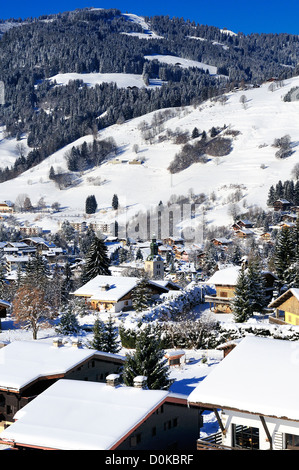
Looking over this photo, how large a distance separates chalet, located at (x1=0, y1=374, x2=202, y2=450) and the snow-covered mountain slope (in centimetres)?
9417

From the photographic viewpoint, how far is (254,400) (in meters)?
12.7

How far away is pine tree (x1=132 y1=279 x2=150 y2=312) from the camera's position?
40312 mm

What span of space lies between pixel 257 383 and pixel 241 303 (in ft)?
74.8

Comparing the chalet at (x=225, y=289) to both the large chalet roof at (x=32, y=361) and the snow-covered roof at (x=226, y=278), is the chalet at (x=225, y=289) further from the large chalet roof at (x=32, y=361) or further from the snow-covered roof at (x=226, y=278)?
the large chalet roof at (x=32, y=361)

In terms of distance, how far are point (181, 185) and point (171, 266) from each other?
211 feet

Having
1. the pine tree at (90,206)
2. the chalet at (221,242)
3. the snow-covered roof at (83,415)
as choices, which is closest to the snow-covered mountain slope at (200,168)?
the pine tree at (90,206)

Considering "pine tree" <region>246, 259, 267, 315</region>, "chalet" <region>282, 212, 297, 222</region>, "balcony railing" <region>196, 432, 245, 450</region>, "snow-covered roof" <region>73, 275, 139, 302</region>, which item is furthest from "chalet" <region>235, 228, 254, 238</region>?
"balcony railing" <region>196, 432, 245, 450</region>

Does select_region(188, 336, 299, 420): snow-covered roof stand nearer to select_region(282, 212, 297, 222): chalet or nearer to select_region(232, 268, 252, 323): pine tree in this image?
select_region(232, 268, 252, 323): pine tree

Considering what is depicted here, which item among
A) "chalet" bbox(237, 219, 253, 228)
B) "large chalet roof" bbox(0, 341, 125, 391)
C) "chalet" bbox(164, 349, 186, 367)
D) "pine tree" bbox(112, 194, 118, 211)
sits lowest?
"chalet" bbox(164, 349, 186, 367)

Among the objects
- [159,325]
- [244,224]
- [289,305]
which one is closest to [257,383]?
[159,325]

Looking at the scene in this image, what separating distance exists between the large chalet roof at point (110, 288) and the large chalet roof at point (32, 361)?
20.3 meters

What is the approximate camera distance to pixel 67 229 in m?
110

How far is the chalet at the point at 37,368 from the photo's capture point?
18.2m
